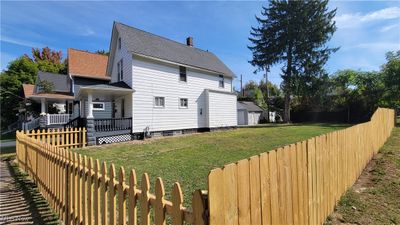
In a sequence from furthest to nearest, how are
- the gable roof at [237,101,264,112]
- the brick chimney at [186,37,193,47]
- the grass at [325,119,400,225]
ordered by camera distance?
the gable roof at [237,101,264,112] < the brick chimney at [186,37,193,47] < the grass at [325,119,400,225]

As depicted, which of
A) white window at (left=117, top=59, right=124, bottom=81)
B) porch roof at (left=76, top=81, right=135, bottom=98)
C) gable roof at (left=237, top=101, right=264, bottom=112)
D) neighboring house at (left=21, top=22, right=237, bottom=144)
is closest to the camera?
porch roof at (left=76, top=81, right=135, bottom=98)

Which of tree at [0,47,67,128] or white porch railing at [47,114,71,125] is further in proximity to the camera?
tree at [0,47,67,128]

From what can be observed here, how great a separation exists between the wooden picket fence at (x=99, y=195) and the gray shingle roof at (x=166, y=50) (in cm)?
1331

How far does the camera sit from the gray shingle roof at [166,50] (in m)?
17.8

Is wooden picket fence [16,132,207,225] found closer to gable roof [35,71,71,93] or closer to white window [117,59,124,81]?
white window [117,59,124,81]

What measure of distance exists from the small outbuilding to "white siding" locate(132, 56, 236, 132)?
1739 centimetres

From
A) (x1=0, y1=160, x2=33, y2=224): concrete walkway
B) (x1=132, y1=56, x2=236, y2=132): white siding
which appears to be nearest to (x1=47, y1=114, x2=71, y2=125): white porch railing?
(x1=132, y1=56, x2=236, y2=132): white siding

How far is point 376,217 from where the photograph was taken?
385cm

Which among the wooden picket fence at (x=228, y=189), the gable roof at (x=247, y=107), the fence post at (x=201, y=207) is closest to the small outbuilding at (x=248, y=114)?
the gable roof at (x=247, y=107)

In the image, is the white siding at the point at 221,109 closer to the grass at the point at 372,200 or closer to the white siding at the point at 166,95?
the white siding at the point at 166,95

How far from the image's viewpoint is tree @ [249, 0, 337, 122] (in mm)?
30875

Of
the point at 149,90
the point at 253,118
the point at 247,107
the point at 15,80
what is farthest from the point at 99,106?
the point at 253,118

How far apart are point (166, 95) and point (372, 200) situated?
1539cm

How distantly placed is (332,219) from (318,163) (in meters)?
0.97
